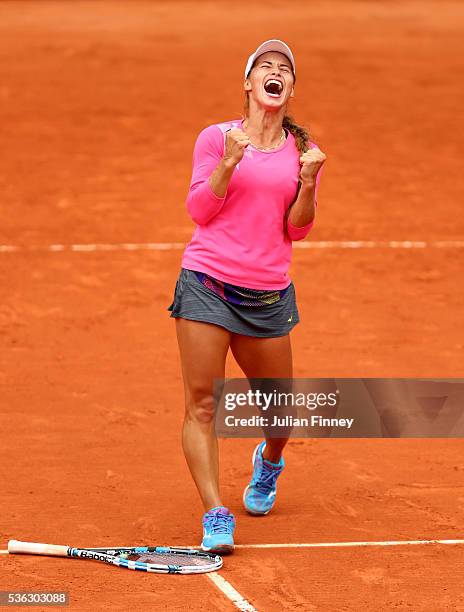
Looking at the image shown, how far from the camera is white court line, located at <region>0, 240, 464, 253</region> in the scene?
14134 millimetres

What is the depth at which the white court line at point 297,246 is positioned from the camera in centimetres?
1413

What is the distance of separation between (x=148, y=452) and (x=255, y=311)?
210cm

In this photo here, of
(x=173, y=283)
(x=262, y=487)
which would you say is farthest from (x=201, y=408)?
(x=173, y=283)

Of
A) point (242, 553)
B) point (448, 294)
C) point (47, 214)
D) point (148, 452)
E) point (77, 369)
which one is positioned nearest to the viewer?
point (242, 553)

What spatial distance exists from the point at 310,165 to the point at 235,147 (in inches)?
16.4

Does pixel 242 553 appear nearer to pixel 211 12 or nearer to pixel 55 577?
pixel 55 577

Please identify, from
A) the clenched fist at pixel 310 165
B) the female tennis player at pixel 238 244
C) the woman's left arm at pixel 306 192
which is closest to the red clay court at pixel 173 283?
the female tennis player at pixel 238 244

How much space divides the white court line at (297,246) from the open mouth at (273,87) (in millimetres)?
7592

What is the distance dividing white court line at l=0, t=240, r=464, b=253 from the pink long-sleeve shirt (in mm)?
7595

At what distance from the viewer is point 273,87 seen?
654 centimetres

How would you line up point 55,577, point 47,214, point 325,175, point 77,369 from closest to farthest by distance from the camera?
point 55,577 → point 77,369 → point 47,214 → point 325,175

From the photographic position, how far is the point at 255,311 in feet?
21.8

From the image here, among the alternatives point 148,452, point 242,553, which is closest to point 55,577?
point 242,553

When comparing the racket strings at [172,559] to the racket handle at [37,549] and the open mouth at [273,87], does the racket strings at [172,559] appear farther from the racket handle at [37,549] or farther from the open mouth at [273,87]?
the open mouth at [273,87]
